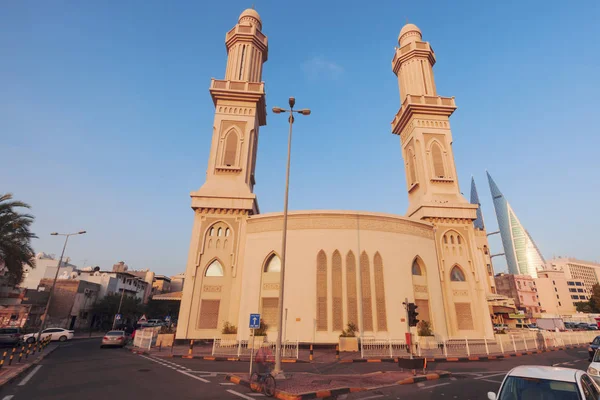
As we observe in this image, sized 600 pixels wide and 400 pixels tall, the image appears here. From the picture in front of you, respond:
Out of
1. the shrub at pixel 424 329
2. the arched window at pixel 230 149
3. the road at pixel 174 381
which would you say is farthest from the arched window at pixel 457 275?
the arched window at pixel 230 149

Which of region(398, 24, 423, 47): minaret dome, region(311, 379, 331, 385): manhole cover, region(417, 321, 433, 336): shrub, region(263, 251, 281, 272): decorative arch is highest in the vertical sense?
region(398, 24, 423, 47): minaret dome

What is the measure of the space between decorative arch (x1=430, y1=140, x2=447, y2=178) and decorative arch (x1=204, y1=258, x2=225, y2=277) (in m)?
21.6

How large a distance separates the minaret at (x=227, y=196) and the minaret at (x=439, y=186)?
51.3 ft

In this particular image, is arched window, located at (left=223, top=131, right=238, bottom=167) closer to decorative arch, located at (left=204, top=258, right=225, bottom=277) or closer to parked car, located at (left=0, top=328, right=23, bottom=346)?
decorative arch, located at (left=204, top=258, right=225, bottom=277)

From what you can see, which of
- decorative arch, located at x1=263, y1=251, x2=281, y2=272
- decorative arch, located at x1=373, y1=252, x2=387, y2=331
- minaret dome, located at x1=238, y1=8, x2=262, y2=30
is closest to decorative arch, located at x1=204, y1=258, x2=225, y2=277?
decorative arch, located at x1=263, y1=251, x2=281, y2=272

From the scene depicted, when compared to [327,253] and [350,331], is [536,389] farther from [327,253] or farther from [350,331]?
[327,253]

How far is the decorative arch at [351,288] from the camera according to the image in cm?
2142

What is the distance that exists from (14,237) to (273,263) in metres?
17.9

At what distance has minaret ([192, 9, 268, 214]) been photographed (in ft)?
86.4

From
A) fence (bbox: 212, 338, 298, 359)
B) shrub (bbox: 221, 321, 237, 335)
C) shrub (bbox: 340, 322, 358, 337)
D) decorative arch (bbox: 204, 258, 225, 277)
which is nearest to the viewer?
fence (bbox: 212, 338, 298, 359)

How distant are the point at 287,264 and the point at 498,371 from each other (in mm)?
13494

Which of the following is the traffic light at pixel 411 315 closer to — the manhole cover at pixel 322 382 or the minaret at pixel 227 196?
the manhole cover at pixel 322 382

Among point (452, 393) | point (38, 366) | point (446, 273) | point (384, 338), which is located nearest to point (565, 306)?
point (446, 273)

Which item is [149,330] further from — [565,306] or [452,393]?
[565,306]
